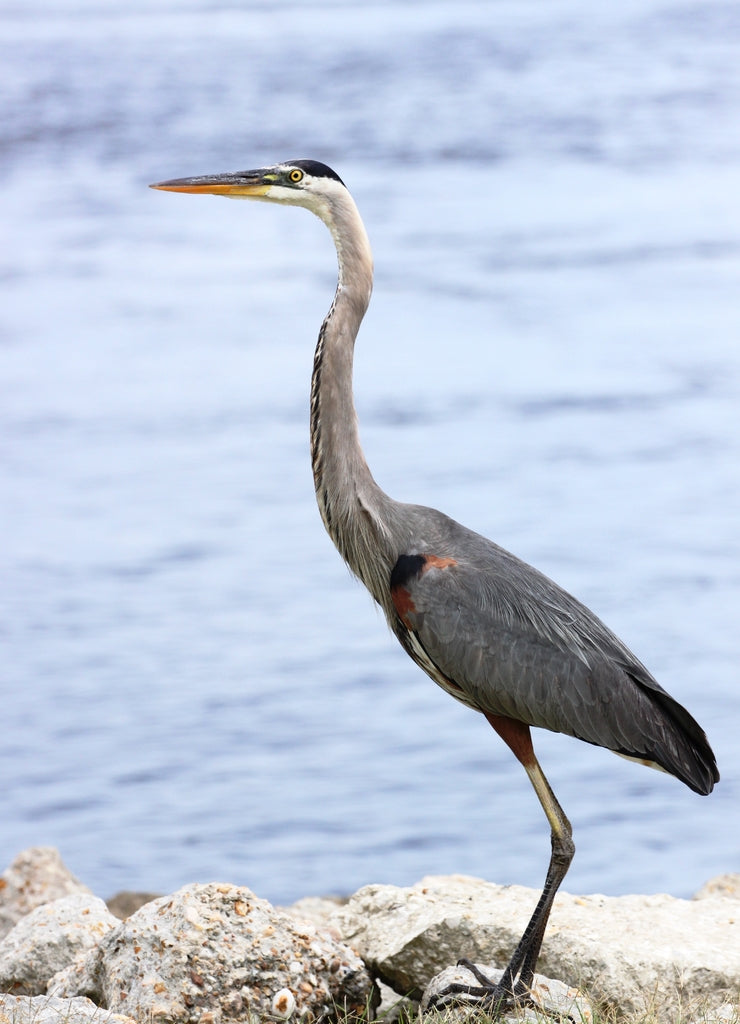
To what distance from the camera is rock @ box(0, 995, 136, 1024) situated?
295 cm

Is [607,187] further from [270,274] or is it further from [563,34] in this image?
[270,274]

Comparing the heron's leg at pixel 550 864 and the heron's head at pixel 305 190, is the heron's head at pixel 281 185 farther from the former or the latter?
the heron's leg at pixel 550 864

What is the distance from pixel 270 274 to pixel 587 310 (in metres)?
3.71

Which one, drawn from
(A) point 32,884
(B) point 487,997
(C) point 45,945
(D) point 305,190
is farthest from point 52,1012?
(D) point 305,190

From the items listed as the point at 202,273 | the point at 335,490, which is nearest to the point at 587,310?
the point at 202,273

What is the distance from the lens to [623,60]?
16984 mm

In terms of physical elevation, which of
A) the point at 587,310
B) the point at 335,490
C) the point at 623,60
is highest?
the point at 623,60

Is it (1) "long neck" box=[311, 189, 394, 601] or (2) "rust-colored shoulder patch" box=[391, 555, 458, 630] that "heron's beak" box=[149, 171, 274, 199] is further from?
(2) "rust-colored shoulder patch" box=[391, 555, 458, 630]

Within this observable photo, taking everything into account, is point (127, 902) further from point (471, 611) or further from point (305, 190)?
point (305, 190)

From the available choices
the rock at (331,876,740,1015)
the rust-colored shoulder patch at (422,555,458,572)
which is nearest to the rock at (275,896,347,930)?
the rock at (331,876,740,1015)

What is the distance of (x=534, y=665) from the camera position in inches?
140

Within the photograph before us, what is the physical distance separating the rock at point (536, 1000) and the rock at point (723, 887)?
5.08 ft

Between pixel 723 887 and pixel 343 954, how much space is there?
1.92 meters

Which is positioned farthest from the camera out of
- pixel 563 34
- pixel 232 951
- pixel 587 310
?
pixel 563 34
